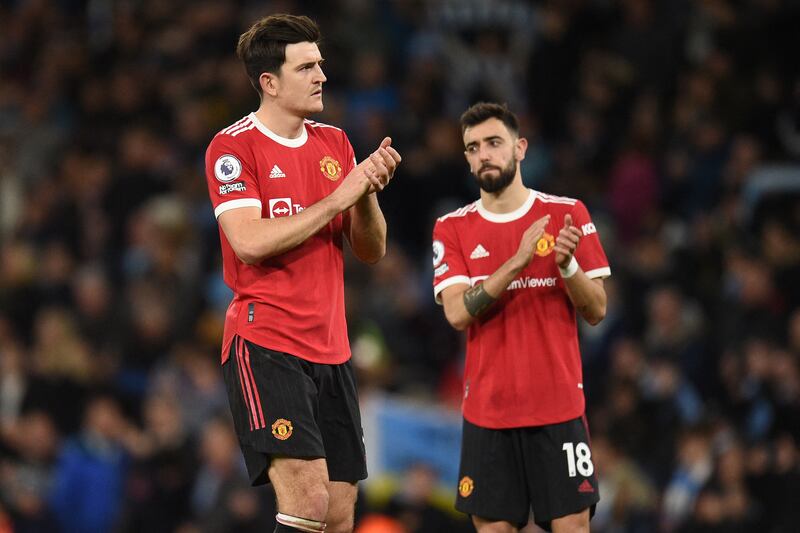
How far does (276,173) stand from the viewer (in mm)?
5785

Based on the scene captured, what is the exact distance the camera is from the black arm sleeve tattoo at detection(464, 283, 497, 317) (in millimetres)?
6344

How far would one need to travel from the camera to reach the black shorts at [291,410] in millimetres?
5527

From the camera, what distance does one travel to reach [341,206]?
5574 millimetres

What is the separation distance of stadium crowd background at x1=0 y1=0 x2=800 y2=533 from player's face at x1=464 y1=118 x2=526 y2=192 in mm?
3818

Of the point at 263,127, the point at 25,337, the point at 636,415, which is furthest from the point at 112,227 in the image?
the point at 263,127

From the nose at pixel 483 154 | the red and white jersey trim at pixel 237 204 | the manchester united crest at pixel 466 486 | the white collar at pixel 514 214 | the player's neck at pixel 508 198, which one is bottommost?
the manchester united crest at pixel 466 486

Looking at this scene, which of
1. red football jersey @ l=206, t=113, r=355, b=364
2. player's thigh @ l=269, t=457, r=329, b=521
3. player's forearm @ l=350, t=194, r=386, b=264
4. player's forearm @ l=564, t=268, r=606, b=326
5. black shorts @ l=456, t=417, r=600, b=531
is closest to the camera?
player's thigh @ l=269, t=457, r=329, b=521

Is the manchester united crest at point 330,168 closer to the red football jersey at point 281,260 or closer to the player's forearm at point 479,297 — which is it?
the red football jersey at point 281,260

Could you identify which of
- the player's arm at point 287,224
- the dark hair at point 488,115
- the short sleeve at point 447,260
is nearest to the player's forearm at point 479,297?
the short sleeve at point 447,260

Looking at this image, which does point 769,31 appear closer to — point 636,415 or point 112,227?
point 636,415

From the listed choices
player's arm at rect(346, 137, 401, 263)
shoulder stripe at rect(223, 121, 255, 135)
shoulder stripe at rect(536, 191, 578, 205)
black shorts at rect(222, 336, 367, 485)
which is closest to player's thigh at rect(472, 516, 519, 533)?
black shorts at rect(222, 336, 367, 485)

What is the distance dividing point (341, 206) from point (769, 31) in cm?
732

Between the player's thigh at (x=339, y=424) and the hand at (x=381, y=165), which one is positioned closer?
the hand at (x=381, y=165)

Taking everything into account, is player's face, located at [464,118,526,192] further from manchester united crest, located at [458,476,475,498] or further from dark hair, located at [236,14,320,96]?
manchester united crest, located at [458,476,475,498]
